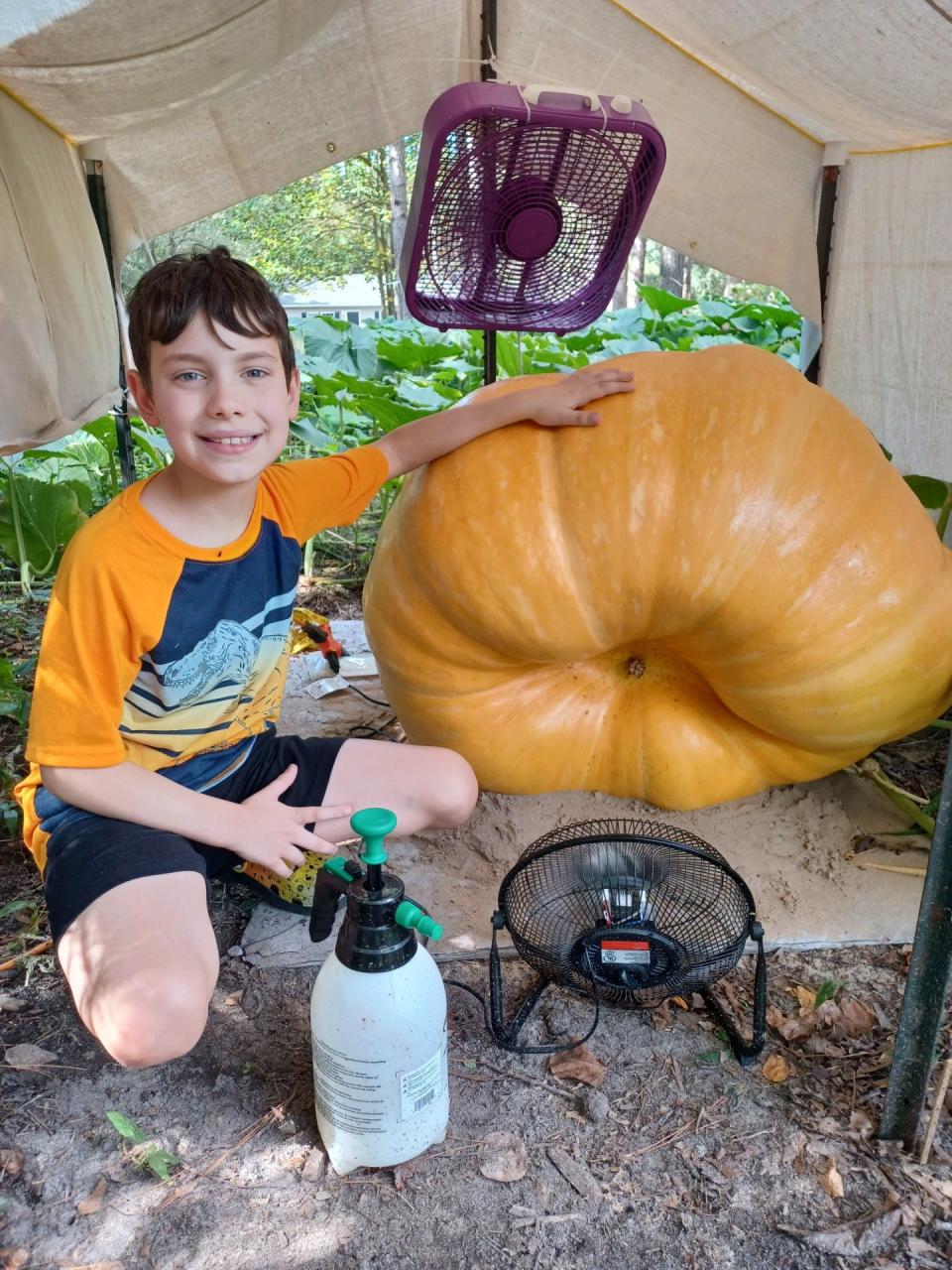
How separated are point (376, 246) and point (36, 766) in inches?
967

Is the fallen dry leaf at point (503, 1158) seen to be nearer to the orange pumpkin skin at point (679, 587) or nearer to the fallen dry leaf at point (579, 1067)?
the fallen dry leaf at point (579, 1067)

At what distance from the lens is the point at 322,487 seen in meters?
1.69

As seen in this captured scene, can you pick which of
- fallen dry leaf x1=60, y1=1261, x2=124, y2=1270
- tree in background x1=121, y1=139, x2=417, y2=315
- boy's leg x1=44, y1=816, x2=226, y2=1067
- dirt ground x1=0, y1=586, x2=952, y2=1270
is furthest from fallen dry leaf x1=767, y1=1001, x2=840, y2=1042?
tree in background x1=121, y1=139, x2=417, y2=315

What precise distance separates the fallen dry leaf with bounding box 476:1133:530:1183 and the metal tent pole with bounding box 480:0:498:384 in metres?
1.72

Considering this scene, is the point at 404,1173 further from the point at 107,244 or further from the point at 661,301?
the point at 661,301

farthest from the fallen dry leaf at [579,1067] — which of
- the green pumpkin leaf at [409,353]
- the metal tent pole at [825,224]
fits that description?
the green pumpkin leaf at [409,353]

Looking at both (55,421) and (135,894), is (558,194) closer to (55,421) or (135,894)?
(55,421)

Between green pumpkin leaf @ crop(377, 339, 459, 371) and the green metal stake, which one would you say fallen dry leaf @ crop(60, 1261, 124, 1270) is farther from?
green pumpkin leaf @ crop(377, 339, 459, 371)

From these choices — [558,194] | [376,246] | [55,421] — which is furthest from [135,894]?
[376,246]

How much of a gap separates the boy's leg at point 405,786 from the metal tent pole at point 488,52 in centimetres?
114

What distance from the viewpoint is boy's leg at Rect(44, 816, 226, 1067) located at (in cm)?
119

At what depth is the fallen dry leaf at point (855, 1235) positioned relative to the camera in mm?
1120

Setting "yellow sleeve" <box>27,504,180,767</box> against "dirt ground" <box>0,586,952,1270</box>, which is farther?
"yellow sleeve" <box>27,504,180,767</box>

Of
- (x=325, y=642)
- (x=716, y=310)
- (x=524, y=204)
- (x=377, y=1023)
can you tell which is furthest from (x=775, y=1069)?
(x=716, y=310)
